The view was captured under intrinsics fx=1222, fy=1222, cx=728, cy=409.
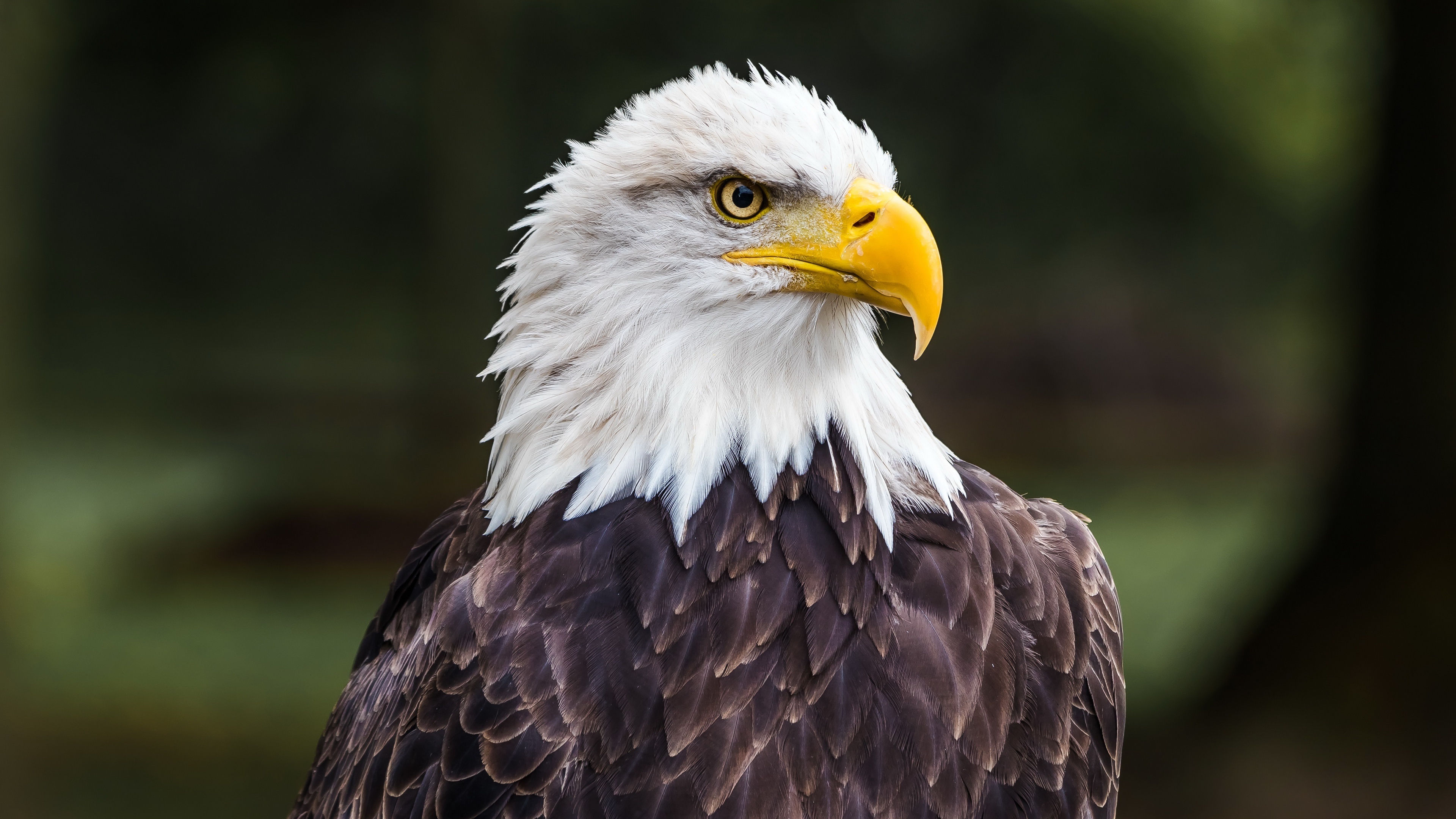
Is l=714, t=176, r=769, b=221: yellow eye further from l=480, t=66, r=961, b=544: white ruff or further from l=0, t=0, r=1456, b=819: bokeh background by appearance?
l=0, t=0, r=1456, b=819: bokeh background

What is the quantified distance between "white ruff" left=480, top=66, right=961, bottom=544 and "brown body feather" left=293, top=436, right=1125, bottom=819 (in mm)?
54

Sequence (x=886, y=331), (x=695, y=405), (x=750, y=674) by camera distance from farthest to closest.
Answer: (x=886, y=331) < (x=695, y=405) < (x=750, y=674)

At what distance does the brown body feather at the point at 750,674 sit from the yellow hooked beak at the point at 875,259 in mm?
295

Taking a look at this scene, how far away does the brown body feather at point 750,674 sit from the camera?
2109 mm

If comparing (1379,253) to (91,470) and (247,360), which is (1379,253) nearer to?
(247,360)

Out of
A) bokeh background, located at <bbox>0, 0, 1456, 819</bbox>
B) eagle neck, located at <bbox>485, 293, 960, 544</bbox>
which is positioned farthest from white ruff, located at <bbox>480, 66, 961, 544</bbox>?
bokeh background, located at <bbox>0, 0, 1456, 819</bbox>

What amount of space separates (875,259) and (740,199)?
28 cm

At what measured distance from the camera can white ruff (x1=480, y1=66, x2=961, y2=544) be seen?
2207 millimetres

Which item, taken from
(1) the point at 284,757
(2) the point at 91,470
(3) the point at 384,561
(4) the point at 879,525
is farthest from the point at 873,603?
(2) the point at 91,470

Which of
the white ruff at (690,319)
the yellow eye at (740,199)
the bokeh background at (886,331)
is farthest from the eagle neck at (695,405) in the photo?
the bokeh background at (886,331)

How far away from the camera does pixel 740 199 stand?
2.23 metres

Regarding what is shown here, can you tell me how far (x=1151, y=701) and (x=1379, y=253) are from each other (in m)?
2.60

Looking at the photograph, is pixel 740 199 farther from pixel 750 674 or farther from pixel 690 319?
A: pixel 750 674

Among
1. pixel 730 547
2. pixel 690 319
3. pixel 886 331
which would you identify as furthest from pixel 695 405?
pixel 886 331
